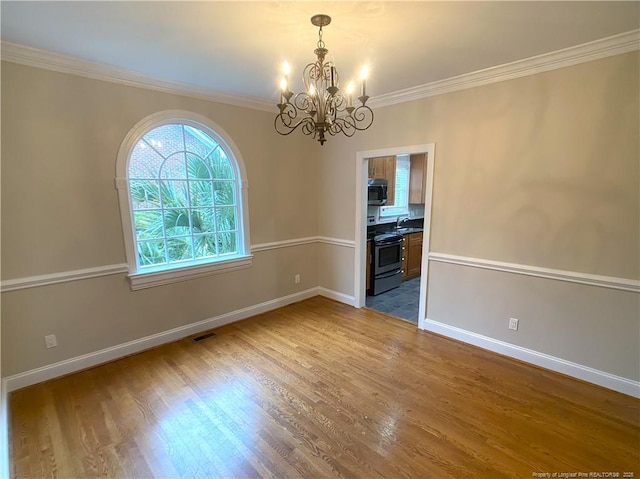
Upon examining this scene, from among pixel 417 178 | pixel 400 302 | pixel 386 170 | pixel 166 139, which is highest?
pixel 166 139

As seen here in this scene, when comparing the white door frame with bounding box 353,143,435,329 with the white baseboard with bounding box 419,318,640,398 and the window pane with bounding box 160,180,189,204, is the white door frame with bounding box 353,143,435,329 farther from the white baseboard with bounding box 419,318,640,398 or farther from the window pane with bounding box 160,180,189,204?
the window pane with bounding box 160,180,189,204

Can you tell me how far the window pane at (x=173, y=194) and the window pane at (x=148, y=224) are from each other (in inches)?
5.8

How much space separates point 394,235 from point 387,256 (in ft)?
1.25

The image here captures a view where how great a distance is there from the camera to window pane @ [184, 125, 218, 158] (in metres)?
3.23

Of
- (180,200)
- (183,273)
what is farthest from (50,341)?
(180,200)

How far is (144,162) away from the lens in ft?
9.67

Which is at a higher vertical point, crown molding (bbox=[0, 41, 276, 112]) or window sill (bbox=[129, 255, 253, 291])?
crown molding (bbox=[0, 41, 276, 112])

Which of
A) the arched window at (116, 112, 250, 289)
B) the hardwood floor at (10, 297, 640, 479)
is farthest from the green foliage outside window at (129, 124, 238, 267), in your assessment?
the hardwood floor at (10, 297, 640, 479)

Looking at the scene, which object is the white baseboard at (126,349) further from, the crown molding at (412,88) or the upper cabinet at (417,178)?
the upper cabinet at (417,178)

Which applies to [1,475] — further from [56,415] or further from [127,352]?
[127,352]

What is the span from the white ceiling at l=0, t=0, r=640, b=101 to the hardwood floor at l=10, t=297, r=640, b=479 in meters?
2.63

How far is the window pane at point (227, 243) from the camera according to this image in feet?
11.8

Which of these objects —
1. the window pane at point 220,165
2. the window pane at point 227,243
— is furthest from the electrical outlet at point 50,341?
the window pane at point 220,165

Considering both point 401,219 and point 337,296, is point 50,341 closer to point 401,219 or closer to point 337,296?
point 337,296
